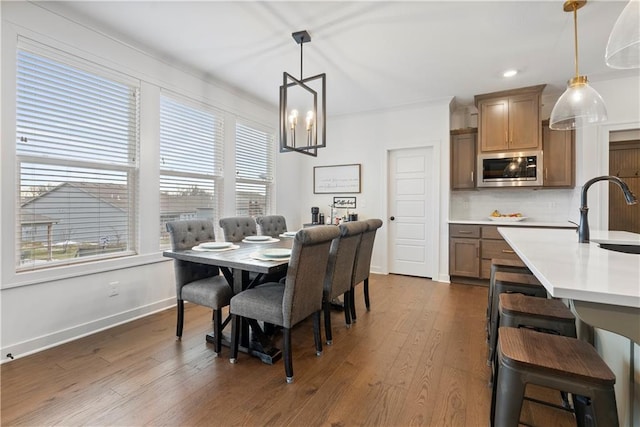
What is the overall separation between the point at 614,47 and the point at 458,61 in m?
1.90

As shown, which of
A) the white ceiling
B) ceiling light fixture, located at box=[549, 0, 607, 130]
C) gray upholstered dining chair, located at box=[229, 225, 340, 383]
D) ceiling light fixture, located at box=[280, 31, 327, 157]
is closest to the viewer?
gray upholstered dining chair, located at box=[229, 225, 340, 383]

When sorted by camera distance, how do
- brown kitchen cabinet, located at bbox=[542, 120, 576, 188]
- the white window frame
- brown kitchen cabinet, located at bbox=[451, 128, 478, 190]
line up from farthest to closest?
brown kitchen cabinet, located at bbox=[451, 128, 478, 190], the white window frame, brown kitchen cabinet, located at bbox=[542, 120, 576, 188]

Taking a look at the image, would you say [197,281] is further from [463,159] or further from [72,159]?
[463,159]

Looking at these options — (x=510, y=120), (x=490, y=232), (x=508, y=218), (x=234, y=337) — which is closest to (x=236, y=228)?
(x=234, y=337)

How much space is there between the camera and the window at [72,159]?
2.22 metres

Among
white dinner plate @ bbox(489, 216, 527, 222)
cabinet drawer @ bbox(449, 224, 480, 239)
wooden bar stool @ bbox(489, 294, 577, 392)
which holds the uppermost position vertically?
white dinner plate @ bbox(489, 216, 527, 222)

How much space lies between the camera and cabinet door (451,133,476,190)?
14.1 ft

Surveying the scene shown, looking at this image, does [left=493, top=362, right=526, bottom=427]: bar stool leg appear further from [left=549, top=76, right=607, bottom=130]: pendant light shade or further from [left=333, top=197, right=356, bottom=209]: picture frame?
[left=333, top=197, right=356, bottom=209]: picture frame

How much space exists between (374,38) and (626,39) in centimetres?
184

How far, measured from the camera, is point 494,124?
13.3 ft

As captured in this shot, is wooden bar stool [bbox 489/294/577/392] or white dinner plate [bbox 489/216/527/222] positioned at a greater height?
white dinner plate [bbox 489/216/527/222]

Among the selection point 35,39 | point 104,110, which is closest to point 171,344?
point 104,110

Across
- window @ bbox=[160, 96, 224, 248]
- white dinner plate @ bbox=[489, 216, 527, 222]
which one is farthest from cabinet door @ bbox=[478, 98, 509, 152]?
window @ bbox=[160, 96, 224, 248]

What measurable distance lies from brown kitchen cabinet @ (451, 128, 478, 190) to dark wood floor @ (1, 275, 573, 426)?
2308 millimetres
